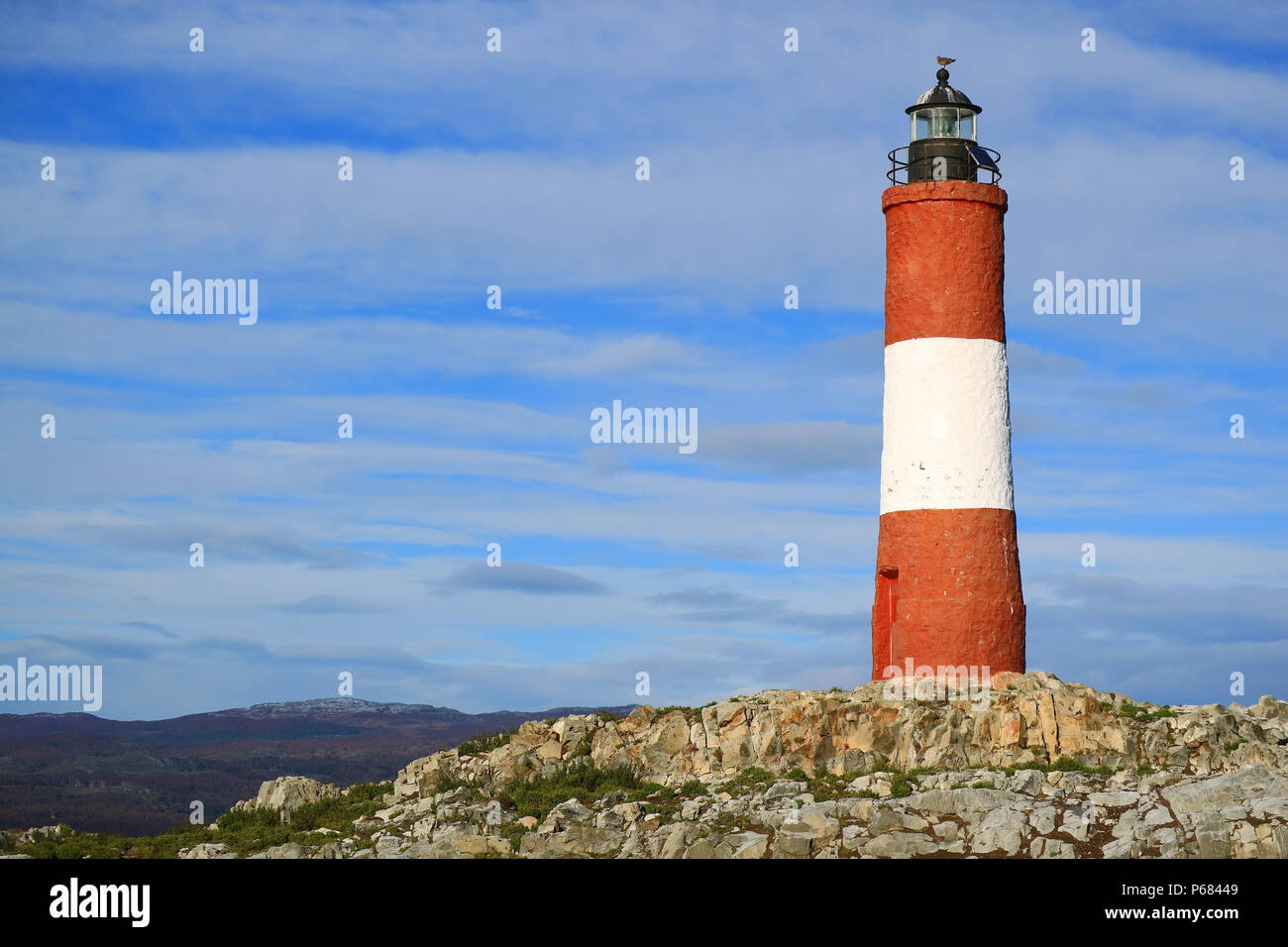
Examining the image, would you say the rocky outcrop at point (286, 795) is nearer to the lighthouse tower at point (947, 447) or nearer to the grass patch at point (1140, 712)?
the lighthouse tower at point (947, 447)

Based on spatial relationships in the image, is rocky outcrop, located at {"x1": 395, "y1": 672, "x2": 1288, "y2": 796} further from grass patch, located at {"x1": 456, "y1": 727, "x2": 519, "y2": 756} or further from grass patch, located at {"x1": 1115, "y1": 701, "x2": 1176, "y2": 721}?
grass patch, located at {"x1": 456, "y1": 727, "x2": 519, "y2": 756}

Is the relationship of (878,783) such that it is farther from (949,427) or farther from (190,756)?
(190,756)

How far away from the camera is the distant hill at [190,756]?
46.7 m

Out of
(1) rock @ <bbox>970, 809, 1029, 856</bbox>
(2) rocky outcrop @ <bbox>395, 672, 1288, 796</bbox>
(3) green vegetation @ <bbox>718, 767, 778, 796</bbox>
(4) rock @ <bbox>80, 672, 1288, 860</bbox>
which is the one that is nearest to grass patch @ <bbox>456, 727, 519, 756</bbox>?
(2) rocky outcrop @ <bbox>395, 672, 1288, 796</bbox>

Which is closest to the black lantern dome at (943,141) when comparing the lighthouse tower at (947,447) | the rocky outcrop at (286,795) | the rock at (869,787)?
the lighthouse tower at (947,447)

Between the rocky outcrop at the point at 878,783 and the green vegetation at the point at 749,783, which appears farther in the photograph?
the green vegetation at the point at 749,783

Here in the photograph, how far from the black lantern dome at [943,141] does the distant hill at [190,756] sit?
16.5 meters

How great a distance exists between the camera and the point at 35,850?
29.1 m

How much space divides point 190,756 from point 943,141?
42931 millimetres

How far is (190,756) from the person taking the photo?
63.4m

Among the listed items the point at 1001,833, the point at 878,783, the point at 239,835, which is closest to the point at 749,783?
the point at 878,783
